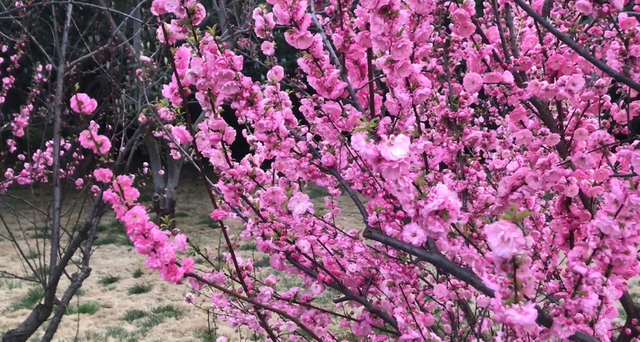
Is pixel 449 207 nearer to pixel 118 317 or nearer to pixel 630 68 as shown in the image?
pixel 630 68

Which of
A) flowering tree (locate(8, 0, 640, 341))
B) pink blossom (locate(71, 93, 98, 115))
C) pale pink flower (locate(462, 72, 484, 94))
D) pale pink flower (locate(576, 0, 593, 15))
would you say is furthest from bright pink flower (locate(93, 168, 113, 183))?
pale pink flower (locate(576, 0, 593, 15))

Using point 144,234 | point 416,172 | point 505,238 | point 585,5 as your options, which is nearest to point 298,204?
point 416,172

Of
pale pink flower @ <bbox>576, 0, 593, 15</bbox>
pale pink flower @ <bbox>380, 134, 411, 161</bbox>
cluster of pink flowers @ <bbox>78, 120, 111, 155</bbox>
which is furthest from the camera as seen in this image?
pale pink flower @ <bbox>576, 0, 593, 15</bbox>

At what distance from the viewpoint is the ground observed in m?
4.12

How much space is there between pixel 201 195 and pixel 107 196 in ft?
30.0

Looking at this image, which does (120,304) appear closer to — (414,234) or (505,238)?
(414,234)

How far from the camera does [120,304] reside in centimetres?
479

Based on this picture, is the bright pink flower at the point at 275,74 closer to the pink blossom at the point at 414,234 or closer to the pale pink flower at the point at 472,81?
the pale pink flower at the point at 472,81

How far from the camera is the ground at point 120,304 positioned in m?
4.12

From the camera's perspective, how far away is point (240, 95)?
5.95 feet

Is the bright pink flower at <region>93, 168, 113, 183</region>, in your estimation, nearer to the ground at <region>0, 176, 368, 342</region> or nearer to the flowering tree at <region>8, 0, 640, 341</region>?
the flowering tree at <region>8, 0, 640, 341</region>

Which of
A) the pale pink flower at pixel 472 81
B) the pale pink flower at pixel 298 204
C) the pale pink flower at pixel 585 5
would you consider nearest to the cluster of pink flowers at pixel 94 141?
the pale pink flower at pixel 298 204

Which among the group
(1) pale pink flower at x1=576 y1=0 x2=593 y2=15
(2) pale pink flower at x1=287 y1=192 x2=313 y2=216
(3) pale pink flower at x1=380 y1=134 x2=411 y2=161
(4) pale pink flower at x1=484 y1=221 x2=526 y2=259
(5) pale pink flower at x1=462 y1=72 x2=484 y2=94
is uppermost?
(1) pale pink flower at x1=576 y1=0 x2=593 y2=15

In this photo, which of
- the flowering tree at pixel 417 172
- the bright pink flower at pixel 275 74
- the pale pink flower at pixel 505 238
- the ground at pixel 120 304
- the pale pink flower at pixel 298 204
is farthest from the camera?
the ground at pixel 120 304
